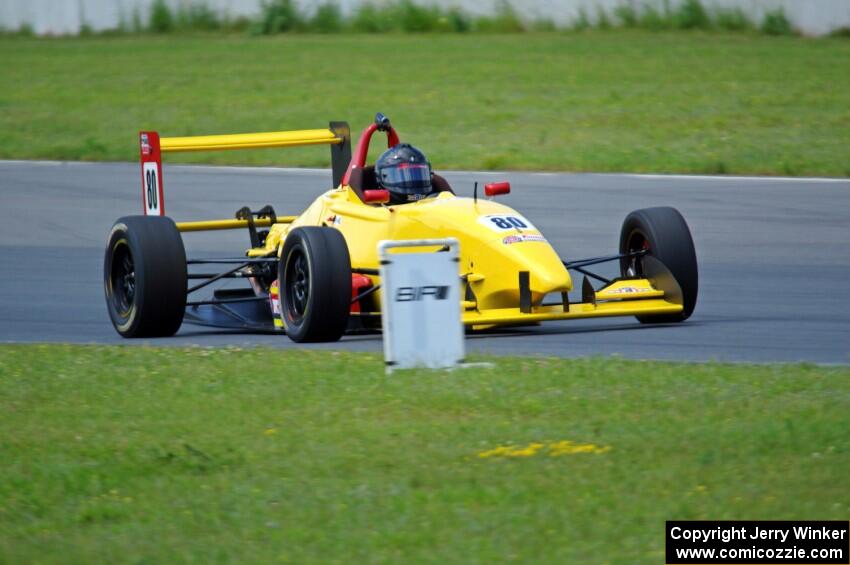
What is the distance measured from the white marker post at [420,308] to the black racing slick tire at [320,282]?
1234 millimetres

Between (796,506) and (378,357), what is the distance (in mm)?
3684

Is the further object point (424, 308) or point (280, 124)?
point (280, 124)

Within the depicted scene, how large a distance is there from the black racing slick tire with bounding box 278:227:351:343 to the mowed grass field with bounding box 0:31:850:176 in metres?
9.72

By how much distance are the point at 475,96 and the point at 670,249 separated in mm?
15655

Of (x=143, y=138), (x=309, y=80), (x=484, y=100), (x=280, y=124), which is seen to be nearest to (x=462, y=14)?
(x=309, y=80)

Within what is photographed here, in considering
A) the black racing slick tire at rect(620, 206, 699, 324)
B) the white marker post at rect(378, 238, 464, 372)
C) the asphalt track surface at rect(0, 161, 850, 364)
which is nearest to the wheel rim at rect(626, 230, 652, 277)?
the black racing slick tire at rect(620, 206, 699, 324)

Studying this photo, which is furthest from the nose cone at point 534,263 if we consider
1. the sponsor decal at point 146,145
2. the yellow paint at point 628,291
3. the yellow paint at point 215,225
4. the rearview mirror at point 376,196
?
the sponsor decal at point 146,145

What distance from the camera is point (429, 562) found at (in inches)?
205

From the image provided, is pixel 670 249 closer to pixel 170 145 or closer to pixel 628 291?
pixel 628 291

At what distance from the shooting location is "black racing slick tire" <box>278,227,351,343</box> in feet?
31.2

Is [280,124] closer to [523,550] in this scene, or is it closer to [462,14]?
[462,14]

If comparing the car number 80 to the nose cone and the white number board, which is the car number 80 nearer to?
the nose cone

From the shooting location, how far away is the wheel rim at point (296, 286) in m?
9.99

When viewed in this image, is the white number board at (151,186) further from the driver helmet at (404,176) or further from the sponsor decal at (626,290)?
the sponsor decal at (626,290)
